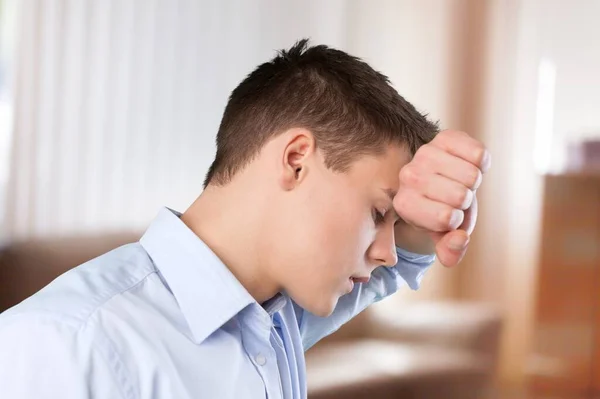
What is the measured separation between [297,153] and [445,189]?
185mm

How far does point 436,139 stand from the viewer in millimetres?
971

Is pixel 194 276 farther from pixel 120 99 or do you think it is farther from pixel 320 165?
pixel 120 99

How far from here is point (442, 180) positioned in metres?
0.95

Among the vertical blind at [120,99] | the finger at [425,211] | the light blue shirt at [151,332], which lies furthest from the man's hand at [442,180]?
the vertical blind at [120,99]

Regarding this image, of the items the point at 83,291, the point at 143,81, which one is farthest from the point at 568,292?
the point at 83,291

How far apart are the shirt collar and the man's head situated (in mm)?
69

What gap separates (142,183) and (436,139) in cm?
171

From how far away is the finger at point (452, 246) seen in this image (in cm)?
102

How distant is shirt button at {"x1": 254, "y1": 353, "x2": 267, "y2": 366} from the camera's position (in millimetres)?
963

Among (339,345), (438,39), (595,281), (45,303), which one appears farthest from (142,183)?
(45,303)

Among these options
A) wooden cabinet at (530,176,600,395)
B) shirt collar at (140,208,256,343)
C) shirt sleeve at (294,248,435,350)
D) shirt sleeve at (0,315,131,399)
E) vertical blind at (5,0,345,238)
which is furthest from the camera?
wooden cabinet at (530,176,600,395)

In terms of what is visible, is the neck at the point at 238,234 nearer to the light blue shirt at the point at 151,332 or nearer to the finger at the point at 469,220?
the light blue shirt at the point at 151,332

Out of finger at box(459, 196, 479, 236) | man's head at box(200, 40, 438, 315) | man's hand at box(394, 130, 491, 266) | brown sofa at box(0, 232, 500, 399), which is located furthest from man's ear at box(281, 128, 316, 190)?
brown sofa at box(0, 232, 500, 399)

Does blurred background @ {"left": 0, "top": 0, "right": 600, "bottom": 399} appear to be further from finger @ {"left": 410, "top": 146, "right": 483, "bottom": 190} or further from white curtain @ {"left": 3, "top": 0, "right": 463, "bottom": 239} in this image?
finger @ {"left": 410, "top": 146, "right": 483, "bottom": 190}
